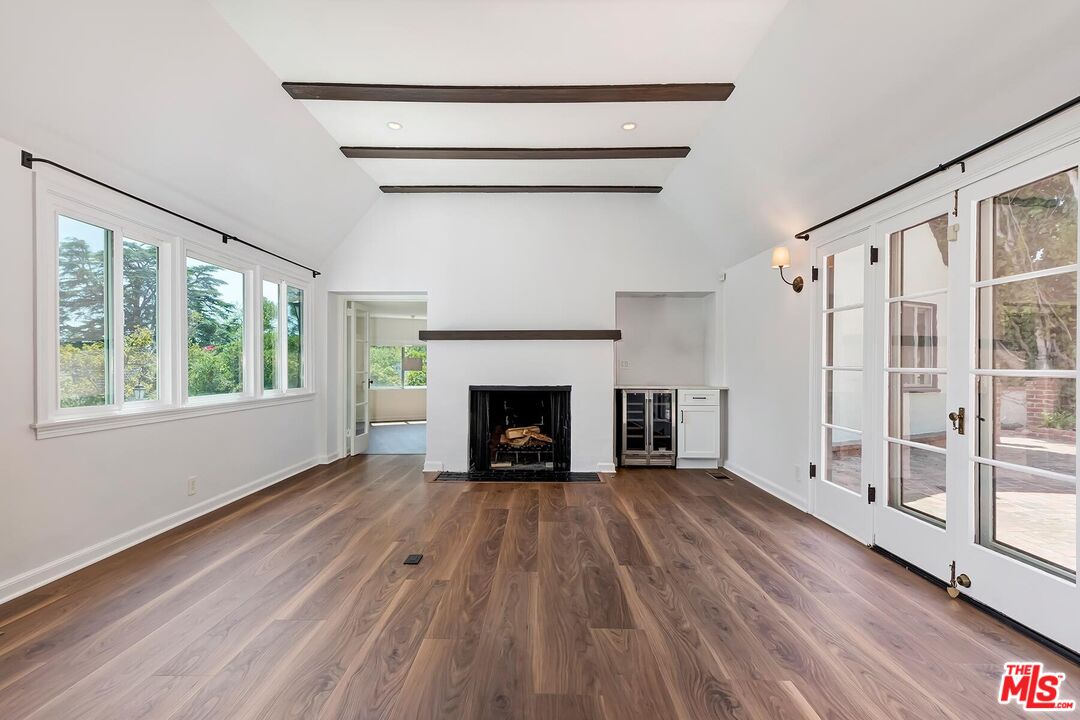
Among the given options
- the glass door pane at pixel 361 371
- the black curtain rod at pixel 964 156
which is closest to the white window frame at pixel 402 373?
the glass door pane at pixel 361 371

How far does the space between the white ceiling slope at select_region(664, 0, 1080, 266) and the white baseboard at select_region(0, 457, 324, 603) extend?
16.5 feet

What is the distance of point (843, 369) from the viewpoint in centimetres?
328

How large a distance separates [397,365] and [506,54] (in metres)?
7.81

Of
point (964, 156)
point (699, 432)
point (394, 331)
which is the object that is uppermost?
point (964, 156)

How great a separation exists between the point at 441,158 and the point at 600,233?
6.55 feet

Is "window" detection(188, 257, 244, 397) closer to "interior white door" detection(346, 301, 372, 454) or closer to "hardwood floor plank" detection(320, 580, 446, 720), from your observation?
"interior white door" detection(346, 301, 372, 454)

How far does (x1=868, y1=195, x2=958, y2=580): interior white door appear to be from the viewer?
2.48m

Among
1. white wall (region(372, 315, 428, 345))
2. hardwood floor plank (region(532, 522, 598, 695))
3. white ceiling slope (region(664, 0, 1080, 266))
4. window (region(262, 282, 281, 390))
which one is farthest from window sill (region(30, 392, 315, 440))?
white wall (region(372, 315, 428, 345))

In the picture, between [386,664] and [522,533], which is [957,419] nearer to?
[522,533]

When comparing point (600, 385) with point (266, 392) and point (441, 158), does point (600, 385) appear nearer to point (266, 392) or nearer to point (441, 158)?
point (441, 158)

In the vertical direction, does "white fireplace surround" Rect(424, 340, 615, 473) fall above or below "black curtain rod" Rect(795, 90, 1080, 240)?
below

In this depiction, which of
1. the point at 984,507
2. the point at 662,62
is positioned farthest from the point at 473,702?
the point at 662,62

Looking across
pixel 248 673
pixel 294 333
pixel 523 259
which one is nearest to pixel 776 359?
pixel 523 259

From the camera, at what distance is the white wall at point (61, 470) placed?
2.26m
